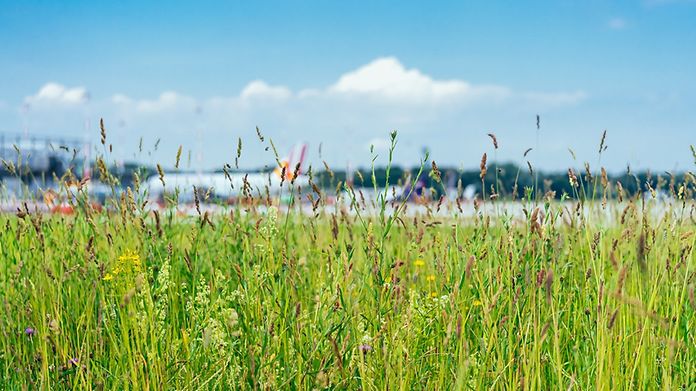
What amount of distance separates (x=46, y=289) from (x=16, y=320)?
216mm

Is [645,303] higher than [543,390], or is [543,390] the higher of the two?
[645,303]

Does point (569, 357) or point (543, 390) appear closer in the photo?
point (543, 390)

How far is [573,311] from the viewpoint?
2.93 meters

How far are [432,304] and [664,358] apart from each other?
0.84 meters

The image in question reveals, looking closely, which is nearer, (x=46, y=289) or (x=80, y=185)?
(x=80, y=185)

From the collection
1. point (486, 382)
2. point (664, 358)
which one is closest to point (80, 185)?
point (486, 382)

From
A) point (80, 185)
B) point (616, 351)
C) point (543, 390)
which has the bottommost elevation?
point (543, 390)

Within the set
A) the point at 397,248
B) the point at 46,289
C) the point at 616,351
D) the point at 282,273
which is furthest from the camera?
the point at 397,248

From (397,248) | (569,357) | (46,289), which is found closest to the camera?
(569,357)

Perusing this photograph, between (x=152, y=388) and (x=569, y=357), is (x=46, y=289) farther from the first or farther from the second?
(x=569, y=357)

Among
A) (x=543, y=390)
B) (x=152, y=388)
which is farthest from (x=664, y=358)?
(x=152, y=388)

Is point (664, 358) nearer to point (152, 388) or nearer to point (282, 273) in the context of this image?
point (282, 273)

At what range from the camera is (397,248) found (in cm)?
387

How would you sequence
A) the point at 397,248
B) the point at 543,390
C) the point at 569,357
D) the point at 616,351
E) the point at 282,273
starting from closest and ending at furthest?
the point at 616,351 < the point at 543,390 < the point at 569,357 < the point at 282,273 < the point at 397,248
